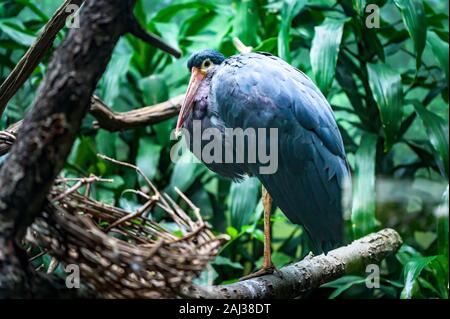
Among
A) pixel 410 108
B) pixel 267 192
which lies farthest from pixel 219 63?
pixel 410 108

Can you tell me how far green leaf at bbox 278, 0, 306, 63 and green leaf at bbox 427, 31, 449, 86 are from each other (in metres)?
0.49

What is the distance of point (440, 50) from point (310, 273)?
3.76 feet

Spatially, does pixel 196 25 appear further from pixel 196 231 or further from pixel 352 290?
pixel 196 231

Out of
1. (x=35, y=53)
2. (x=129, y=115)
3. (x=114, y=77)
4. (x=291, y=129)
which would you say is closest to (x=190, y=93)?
(x=291, y=129)

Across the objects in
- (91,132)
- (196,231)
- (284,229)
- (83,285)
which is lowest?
(284,229)

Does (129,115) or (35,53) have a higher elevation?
(35,53)

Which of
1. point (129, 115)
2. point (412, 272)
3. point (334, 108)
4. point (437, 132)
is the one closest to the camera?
point (412, 272)

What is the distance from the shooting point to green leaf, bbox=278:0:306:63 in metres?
1.89

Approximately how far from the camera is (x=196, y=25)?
8.13 ft

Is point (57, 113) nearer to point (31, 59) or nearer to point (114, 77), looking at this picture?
point (31, 59)

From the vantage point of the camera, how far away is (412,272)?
1.76m

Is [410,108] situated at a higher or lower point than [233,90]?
lower
